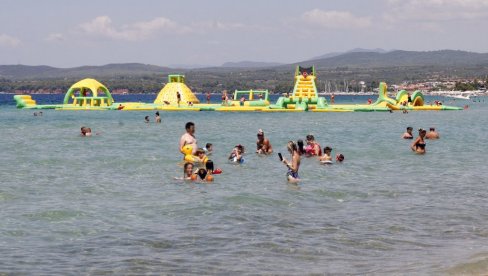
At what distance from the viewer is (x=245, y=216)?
13.5 metres

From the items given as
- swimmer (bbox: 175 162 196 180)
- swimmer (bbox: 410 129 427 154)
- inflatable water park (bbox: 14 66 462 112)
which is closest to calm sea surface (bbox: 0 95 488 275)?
swimmer (bbox: 175 162 196 180)

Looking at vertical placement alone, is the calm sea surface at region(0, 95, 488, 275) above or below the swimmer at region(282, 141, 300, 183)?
below

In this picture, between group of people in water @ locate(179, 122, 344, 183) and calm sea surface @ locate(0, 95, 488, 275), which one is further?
group of people in water @ locate(179, 122, 344, 183)

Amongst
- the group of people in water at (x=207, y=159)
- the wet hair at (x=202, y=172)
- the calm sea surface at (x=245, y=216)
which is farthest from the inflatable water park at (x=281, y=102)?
the wet hair at (x=202, y=172)

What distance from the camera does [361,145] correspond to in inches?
1174

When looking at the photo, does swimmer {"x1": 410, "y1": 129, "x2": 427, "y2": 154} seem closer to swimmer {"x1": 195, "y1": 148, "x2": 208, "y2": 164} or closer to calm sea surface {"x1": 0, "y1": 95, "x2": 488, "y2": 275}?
calm sea surface {"x1": 0, "y1": 95, "x2": 488, "y2": 275}

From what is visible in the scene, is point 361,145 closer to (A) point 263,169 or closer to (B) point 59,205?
(A) point 263,169

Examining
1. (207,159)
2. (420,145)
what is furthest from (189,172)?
(420,145)

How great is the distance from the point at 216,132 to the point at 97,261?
96.4 ft

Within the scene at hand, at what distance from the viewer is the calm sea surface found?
10047 millimetres

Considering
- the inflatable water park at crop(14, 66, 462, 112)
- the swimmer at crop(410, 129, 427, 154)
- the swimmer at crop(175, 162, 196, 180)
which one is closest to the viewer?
the swimmer at crop(175, 162, 196, 180)

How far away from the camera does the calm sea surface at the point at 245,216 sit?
1005 centimetres

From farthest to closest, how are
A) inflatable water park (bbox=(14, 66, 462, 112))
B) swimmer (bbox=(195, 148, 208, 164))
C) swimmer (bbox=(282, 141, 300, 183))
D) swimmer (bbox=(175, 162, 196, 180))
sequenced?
inflatable water park (bbox=(14, 66, 462, 112)), swimmer (bbox=(195, 148, 208, 164)), swimmer (bbox=(175, 162, 196, 180)), swimmer (bbox=(282, 141, 300, 183))

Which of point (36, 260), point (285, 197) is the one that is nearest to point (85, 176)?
point (285, 197)
